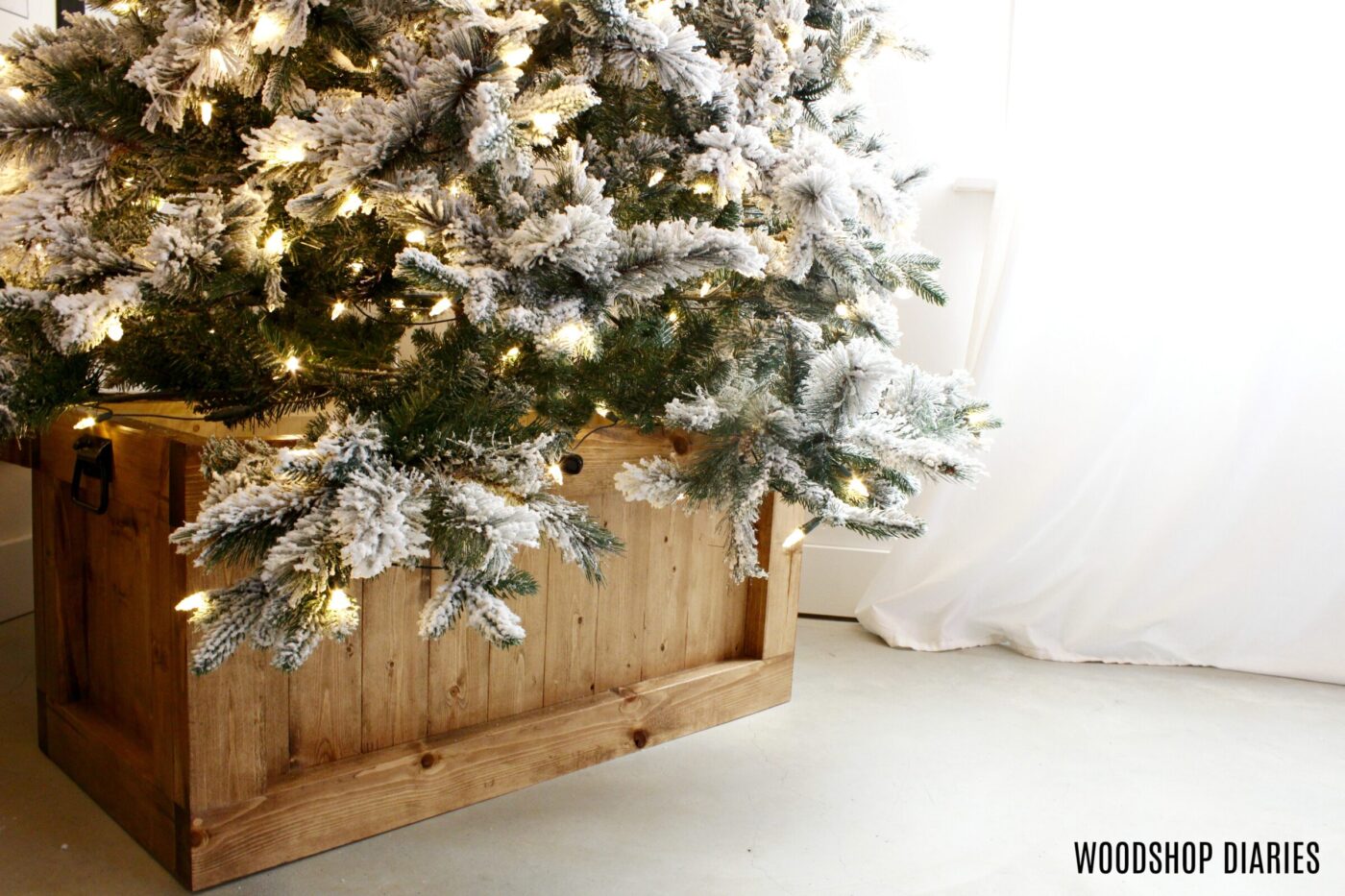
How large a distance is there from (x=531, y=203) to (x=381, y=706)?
66 centimetres

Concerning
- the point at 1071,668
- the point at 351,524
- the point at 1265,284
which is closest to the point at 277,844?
the point at 351,524

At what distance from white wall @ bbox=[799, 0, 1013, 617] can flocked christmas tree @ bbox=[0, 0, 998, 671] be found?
785mm

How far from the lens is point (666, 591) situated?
1600 millimetres

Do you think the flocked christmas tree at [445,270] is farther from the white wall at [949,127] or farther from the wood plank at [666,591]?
the white wall at [949,127]

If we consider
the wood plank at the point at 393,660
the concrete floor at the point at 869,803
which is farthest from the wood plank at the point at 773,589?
the wood plank at the point at 393,660

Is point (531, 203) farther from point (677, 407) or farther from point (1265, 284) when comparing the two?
point (1265, 284)

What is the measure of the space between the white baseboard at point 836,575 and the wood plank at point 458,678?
1.05 m

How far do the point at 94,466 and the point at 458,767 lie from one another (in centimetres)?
59

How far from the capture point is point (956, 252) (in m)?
2.19

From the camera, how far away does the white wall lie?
6.95 feet

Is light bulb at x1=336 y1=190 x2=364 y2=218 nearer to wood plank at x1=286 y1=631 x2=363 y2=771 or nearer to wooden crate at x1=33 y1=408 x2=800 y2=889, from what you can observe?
wooden crate at x1=33 y1=408 x2=800 y2=889

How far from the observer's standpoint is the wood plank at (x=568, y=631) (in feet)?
4.77

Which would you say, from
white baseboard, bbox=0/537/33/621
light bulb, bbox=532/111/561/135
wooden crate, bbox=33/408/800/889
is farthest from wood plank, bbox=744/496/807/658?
white baseboard, bbox=0/537/33/621

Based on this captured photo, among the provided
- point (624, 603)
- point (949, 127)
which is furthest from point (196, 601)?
point (949, 127)
